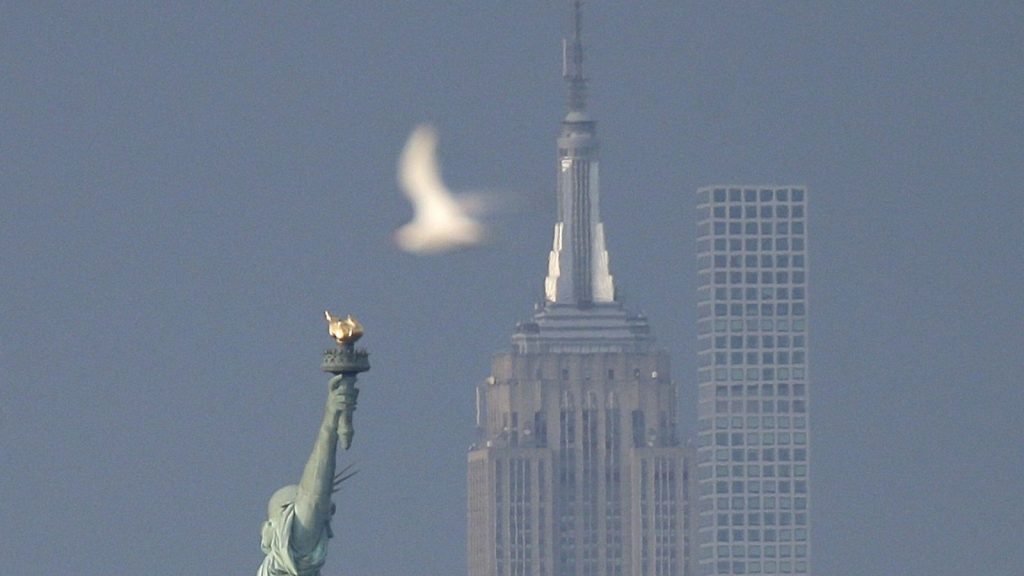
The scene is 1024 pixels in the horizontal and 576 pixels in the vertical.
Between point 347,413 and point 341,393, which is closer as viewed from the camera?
point 347,413

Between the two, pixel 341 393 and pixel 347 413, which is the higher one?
pixel 341 393

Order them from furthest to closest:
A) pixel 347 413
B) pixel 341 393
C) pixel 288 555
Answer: pixel 288 555 < pixel 341 393 < pixel 347 413

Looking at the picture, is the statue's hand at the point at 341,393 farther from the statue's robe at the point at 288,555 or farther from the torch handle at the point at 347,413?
the statue's robe at the point at 288,555

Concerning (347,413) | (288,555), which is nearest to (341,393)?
(347,413)

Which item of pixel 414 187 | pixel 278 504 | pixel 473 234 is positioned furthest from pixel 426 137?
pixel 278 504

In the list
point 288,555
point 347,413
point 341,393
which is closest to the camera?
point 347,413

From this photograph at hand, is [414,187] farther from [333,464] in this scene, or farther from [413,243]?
[333,464]

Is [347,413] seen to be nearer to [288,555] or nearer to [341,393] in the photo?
[341,393]

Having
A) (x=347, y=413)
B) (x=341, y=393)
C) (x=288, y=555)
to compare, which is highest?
(x=341, y=393)
